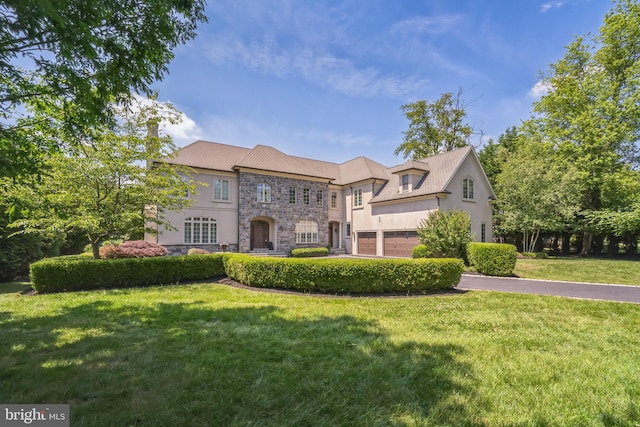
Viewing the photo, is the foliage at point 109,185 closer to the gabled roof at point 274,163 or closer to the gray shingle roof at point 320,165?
the gray shingle roof at point 320,165

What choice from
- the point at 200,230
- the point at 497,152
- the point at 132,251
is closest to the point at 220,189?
the point at 200,230

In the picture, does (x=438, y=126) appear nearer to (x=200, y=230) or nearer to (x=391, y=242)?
(x=391, y=242)

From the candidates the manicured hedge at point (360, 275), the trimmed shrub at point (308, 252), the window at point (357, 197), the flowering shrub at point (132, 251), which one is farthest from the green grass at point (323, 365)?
the window at point (357, 197)

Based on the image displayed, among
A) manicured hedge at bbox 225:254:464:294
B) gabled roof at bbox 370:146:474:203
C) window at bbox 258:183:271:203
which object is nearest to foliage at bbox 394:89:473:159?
gabled roof at bbox 370:146:474:203

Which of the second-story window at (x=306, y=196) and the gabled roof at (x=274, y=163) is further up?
the gabled roof at (x=274, y=163)

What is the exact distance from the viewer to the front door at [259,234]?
24453 millimetres

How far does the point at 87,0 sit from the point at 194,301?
6.76 m

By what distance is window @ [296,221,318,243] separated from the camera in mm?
25188

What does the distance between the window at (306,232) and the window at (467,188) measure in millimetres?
12364

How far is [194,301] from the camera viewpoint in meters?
7.69

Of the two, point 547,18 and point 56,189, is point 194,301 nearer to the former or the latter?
point 56,189

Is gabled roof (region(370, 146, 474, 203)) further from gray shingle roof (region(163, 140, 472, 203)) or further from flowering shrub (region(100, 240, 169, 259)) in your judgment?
flowering shrub (region(100, 240, 169, 259))

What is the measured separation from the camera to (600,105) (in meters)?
22.6

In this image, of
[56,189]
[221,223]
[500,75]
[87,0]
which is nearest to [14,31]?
[87,0]
